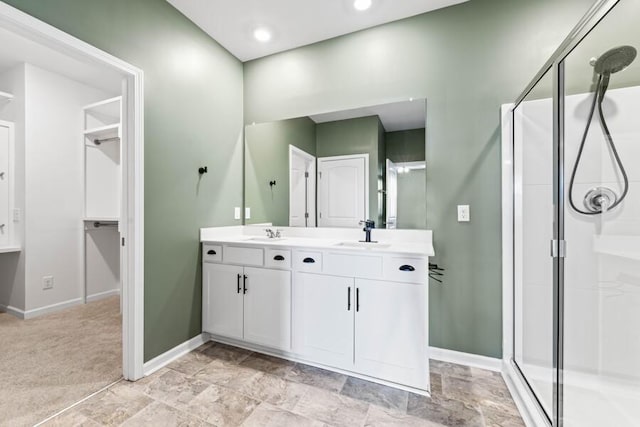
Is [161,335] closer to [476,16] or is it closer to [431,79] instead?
[431,79]

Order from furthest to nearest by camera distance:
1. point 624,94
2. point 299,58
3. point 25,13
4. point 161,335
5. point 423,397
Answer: point 299,58, point 161,335, point 423,397, point 624,94, point 25,13

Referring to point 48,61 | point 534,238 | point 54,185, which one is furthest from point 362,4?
point 54,185

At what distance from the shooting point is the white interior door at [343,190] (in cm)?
243

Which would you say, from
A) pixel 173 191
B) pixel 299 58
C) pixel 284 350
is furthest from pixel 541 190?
pixel 173 191

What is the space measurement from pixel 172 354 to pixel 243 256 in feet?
2.99

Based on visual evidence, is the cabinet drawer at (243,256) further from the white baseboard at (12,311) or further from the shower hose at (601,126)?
the white baseboard at (12,311)

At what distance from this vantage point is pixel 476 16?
2117mm

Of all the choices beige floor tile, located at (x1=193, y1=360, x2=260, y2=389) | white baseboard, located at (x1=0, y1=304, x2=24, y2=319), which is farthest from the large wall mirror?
white baseboard, located at (x1=0, y1=304, x2=24, y2=319)

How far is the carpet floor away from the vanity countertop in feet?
3.82

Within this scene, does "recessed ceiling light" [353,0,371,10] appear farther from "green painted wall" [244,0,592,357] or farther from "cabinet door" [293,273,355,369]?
"cabinet door" [293,273,355,369]

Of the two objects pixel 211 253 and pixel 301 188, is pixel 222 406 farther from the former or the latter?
pixel 301 188

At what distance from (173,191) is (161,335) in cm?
109

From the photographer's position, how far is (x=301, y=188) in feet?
8.70

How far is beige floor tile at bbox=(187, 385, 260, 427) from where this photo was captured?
1.56 m
